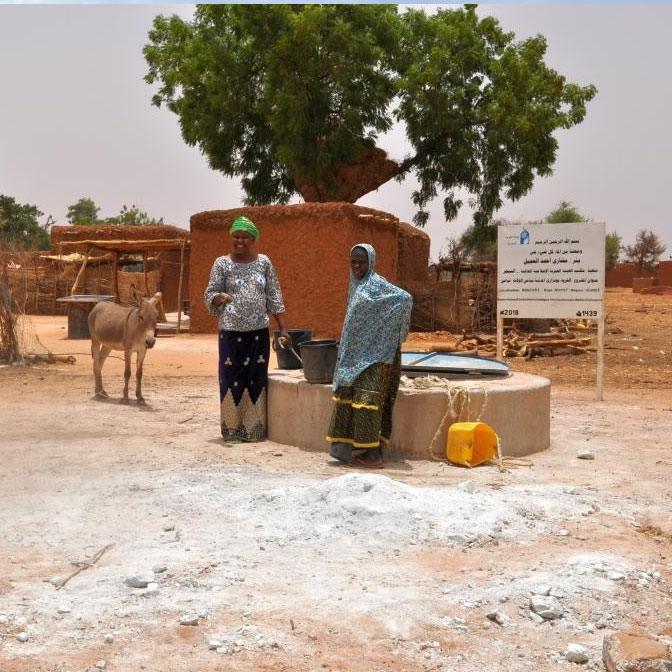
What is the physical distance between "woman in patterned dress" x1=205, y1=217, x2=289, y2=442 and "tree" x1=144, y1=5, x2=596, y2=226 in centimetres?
1407

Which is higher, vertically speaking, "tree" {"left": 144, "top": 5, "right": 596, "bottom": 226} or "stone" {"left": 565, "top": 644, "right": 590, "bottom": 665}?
"tree" {"left": 144, "top": 5, "right": 596, "bottom": 226}

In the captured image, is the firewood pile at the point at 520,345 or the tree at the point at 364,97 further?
the tree at the point at 364,97

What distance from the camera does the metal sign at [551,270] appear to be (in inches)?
341

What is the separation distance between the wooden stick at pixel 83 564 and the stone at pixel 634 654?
2063 mm

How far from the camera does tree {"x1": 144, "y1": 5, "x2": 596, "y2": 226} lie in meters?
20.1

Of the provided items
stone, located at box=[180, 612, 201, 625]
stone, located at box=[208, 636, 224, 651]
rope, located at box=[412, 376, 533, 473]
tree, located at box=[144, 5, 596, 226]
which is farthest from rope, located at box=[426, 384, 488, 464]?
tree, located at box=[144, 5, 596, 226]

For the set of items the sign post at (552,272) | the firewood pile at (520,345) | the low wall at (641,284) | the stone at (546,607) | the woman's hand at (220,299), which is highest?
the low wall at (641,284)

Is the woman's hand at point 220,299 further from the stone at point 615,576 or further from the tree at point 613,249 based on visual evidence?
the tree at point 613,249

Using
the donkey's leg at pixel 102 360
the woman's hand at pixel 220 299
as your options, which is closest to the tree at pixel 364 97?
the donkey's leg at pixel 102 360

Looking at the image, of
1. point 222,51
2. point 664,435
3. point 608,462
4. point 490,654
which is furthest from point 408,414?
point 222,51

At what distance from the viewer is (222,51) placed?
846 inches

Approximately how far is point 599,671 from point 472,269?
17.6 meters

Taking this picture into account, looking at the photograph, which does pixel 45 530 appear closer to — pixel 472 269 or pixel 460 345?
pixel 460 345

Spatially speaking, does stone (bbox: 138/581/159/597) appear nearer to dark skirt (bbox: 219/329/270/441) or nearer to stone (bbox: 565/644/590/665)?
stone (bbox: 565/644/590/665)
